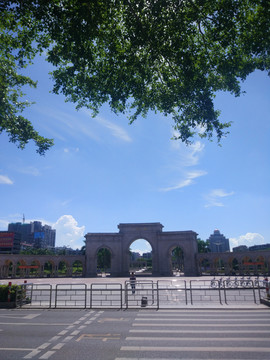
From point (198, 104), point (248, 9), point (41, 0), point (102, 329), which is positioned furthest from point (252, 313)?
point (41, 0)

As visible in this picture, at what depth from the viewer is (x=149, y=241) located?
181 feet

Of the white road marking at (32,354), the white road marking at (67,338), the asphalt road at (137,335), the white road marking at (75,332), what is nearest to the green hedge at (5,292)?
the asphalt road at (137,335)

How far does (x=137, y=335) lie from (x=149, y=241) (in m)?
46.2

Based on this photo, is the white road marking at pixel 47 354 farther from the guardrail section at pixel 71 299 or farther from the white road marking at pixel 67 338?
the guardrail section at pixel 71 299

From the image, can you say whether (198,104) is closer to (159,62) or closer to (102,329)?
(159,62)

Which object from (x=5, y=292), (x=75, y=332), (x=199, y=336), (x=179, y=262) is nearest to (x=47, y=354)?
(x=75, y=332)

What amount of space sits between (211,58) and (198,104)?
6.53 feet

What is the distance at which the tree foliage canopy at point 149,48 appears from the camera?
999 cm

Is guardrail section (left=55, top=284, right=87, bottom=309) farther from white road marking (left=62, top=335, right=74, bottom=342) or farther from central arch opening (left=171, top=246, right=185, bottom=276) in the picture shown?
central arch opening (left=171, top=246, right=185, bottom=276)

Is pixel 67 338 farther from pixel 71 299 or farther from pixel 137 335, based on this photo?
pixel 71 299

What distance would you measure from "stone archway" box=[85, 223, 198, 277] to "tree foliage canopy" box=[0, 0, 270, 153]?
42505 millimetres

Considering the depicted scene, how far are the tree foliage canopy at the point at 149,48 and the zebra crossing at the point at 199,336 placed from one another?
8268mm

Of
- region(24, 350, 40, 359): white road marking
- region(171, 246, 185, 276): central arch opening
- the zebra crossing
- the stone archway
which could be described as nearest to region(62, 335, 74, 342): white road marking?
region(24, 350, 40, 359): white road marking

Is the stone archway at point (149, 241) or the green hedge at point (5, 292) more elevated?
the stone archway at point (149, 241)
